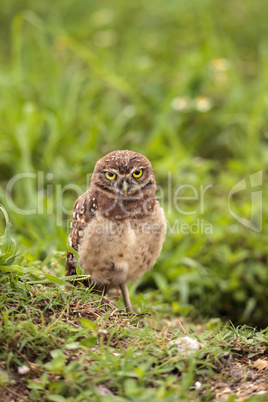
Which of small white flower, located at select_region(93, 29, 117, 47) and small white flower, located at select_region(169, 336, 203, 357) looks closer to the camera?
small white flower, located at select_region(169, 336, 203, 357)

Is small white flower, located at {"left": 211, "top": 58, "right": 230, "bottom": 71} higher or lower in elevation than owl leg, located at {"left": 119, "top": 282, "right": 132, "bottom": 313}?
higher

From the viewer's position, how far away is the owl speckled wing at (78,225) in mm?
3727

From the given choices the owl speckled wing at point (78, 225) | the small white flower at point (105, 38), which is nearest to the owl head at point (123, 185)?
the owl speckled wing at point (78, 225)

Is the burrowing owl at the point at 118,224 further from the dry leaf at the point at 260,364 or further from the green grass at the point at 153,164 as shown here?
the dry leaf at the point at 260,364

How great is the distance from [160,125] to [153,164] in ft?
2.15

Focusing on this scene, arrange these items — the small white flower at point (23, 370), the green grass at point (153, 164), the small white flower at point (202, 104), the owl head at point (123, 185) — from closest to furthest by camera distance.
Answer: the small white flower at point (23, 370)
the green grass at point (153, 164)
the owl head at point (123, 185)
the small white flower at point (202, 104)

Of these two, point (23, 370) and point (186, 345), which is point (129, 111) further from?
point (23, 370)

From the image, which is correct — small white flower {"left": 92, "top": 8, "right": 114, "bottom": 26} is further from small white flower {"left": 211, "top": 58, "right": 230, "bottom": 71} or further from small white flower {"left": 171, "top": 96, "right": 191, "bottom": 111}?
small white flower {"left": 171, "top": 96, "right": 191, "bottom": 111}

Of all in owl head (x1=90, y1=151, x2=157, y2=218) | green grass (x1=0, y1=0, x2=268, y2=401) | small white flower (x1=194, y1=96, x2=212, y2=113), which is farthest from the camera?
small white flower (x1=194, y1=96, x2=212, y2=113)

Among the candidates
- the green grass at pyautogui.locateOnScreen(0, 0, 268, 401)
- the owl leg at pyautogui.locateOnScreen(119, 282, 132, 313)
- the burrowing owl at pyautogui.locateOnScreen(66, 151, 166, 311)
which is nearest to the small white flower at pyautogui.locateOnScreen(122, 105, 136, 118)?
the green grass at pyautogui.locateOnScreen(0, 0, 268, 401)

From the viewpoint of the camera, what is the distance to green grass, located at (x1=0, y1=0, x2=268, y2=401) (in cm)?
271

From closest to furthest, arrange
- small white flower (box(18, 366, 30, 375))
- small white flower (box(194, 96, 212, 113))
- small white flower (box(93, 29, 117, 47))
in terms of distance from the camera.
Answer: small white flower (box(18, 366, 30, 375)) < small white flower (box(194, 96, 212, 113)) < small white flower (box(93, 29, 117, 47))

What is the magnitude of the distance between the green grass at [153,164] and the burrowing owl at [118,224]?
0.30m

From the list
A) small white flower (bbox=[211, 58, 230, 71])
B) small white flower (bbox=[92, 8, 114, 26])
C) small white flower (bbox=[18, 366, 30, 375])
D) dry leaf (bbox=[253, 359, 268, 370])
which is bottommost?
dry leaf (bbox=[253, 359, 268, 370])
